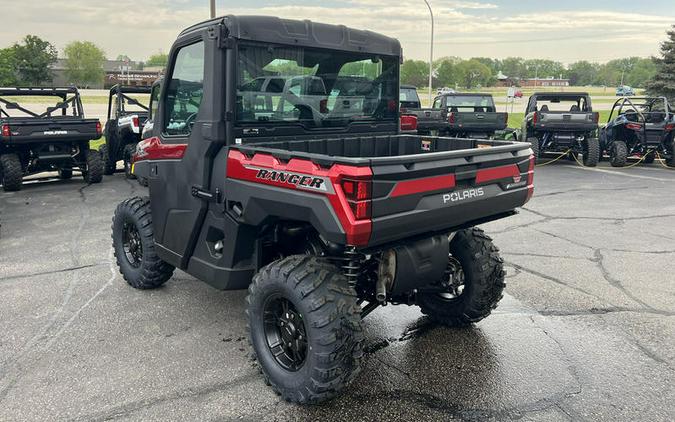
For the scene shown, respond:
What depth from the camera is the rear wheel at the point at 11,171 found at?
33.5 ft

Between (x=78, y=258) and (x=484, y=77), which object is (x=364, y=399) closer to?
(x=78, y=258)

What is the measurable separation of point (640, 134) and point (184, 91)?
544 inches

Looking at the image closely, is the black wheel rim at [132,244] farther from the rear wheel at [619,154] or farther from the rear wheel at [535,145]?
the rear wheel at [619,154]

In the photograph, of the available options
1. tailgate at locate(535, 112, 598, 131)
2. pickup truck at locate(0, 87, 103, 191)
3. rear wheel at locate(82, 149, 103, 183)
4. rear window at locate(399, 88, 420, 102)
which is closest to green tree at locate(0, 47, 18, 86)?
rear window at locate(399, 88, 420, 102)

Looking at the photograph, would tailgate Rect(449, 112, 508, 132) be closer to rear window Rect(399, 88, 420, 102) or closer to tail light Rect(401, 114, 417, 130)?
rear window Rect(399, 88, 420, 102)

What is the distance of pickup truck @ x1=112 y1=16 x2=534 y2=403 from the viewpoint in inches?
119

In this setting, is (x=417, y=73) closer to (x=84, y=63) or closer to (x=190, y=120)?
(x=84, y=63)

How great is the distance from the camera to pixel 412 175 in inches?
116

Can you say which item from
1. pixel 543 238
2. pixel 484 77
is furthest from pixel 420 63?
pixel 543 238

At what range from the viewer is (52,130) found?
10727mm

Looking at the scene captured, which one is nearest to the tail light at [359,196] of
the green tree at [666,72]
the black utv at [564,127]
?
the black utv at [564,127]

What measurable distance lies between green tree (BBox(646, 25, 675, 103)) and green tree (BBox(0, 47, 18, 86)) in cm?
5979

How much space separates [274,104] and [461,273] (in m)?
1.91

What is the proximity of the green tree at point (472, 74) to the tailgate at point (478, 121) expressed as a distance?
8877 centimetres
